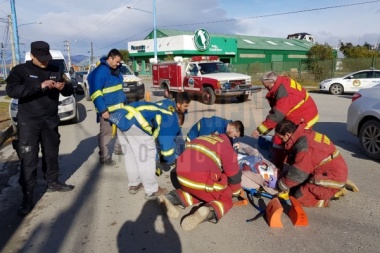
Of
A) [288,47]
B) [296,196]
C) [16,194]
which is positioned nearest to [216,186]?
[296,196]

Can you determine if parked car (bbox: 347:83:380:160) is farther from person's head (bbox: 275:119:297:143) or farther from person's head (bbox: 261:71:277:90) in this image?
person's head (bbox: 275:119:297:143)

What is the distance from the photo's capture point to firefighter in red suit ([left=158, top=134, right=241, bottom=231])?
11.7 ft

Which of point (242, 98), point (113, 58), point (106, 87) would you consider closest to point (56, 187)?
point (106, 87)

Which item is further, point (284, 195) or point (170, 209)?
Result: point (284, 195)

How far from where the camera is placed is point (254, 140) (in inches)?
280

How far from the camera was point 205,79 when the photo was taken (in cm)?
1358

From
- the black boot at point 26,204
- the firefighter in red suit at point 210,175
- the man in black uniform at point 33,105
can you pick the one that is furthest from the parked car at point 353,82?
the black boot at point 26,204

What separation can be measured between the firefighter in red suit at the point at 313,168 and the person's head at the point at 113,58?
9.42 ft

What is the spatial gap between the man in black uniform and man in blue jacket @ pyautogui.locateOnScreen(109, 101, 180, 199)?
869 millimetres

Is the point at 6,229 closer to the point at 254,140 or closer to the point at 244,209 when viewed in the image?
the point at 244,209

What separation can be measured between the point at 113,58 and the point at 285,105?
112 inches

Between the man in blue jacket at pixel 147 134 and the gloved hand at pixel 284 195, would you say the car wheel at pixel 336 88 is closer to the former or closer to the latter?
the gloved hand at pixel 284 195

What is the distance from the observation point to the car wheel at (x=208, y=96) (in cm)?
1323

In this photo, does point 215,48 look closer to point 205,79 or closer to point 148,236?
point 205,79
